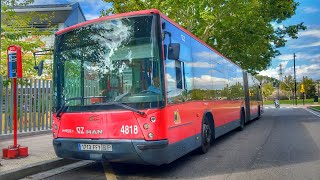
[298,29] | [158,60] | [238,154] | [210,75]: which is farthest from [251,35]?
[158,60]

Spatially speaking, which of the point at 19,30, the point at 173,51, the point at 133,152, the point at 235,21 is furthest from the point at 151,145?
the point at 235,21

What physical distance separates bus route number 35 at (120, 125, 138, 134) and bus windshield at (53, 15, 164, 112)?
35cm

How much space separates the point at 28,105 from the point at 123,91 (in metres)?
6.62

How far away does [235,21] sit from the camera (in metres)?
19.8

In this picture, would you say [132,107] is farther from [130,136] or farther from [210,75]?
[210,75]

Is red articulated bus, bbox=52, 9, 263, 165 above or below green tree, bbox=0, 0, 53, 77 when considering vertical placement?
below

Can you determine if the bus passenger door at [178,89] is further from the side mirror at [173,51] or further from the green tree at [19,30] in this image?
the green tree at [19,30]

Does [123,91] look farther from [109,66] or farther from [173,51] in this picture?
[173,51]

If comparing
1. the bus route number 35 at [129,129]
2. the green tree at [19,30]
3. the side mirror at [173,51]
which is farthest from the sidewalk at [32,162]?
the green tree at [19,30]

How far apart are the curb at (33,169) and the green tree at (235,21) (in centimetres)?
1368

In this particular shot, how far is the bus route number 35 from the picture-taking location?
5688 mm

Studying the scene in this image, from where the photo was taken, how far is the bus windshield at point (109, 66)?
19.0 ft

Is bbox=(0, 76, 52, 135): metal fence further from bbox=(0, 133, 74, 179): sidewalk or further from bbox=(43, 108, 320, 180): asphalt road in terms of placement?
bbox=(43, 108, 320, 180): asphalt road

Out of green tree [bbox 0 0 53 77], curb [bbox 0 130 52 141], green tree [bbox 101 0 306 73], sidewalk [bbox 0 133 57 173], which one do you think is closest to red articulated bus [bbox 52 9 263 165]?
sidewalk [bbox 0 133 57 173]
